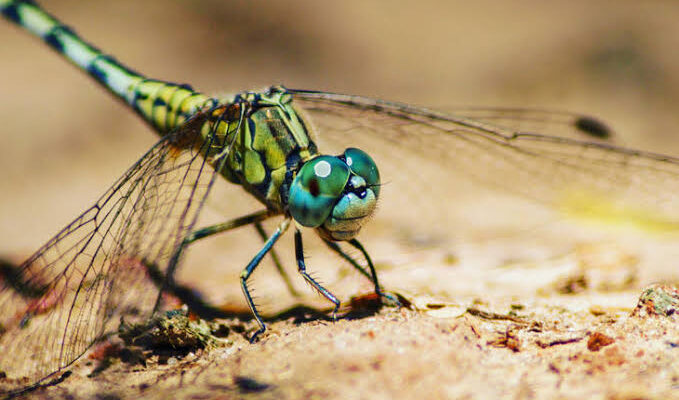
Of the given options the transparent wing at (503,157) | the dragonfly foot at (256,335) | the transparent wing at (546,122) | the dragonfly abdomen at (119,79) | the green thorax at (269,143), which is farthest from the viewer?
the transparent wing at (546,122)

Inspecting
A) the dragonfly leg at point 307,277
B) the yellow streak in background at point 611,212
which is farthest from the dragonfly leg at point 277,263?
the yellow streak in background at point 611,212

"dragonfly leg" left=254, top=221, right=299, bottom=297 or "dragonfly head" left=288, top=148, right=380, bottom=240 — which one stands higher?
"dragonfly head" left=288, top=148, right=380, bottom=240

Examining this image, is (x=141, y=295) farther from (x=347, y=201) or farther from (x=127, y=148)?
(x=127, y=148)

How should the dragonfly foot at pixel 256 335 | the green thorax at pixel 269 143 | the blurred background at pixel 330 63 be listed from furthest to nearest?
the blurred background at pixel 330 63, the green thorax at pixel 269 143, the dragonfly foot at pixel 256 335

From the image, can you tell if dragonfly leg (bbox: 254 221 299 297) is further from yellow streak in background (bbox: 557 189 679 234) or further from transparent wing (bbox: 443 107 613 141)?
yellow streak in background (bbox: 557 189 679 234)

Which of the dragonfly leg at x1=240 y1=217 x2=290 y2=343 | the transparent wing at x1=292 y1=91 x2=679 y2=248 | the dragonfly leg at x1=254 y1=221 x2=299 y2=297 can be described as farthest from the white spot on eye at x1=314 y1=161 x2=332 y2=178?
the dragonfly leg at x1=254 y1=221 x2=299 y2=297

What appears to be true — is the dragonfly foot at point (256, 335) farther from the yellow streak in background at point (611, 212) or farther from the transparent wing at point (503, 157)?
the yellow streak in background at point (611, 212)

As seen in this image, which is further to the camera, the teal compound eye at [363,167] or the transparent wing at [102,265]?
the teal compound eye at [363,167]

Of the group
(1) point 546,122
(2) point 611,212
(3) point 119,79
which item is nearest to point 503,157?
(1) point 546,122

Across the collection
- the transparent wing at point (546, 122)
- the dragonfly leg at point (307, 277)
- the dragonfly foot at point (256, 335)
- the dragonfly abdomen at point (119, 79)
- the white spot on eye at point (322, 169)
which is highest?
the dragonfly abdomen at point (119, 79)
